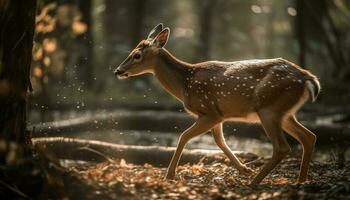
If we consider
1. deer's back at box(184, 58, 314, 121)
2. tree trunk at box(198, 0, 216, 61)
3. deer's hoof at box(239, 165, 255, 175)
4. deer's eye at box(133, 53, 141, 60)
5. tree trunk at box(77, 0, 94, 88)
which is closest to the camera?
deer's back at box(184, 58, 314, 121)

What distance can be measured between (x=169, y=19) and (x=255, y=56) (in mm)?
7903

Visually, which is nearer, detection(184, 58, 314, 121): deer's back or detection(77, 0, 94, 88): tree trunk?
detection(184, 58, 314, 121): deer's back

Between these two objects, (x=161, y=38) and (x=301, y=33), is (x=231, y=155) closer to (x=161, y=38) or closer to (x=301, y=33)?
(x=161, y=38)

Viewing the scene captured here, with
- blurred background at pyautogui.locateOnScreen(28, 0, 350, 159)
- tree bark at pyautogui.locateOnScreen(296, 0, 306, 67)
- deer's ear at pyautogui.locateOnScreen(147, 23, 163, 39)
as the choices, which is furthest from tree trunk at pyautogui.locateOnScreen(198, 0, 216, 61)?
deer's ear at pyautogui.locateOnScreen(147, 23, 163, 39)

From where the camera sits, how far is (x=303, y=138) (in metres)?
8.48

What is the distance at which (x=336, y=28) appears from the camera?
2108cm

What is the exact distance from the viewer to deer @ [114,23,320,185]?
8.13 metres

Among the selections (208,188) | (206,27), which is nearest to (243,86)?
(208,188)

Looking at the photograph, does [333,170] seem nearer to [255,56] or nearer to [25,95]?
[25,95]

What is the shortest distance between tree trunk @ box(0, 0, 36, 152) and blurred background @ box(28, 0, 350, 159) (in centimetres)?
49

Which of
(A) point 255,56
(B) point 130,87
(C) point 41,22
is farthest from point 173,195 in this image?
(A) point 255,56

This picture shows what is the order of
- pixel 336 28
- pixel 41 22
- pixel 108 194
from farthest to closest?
1. pixel 336 28
2. pixel 41 22
3. pixel 108 194

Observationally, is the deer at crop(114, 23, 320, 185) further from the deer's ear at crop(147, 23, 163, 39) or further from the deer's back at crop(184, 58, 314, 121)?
the deer's ear at crop(147, 23, 163, 39)

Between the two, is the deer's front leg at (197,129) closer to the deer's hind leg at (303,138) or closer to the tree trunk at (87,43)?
the deer's hind leg at (303,138)
